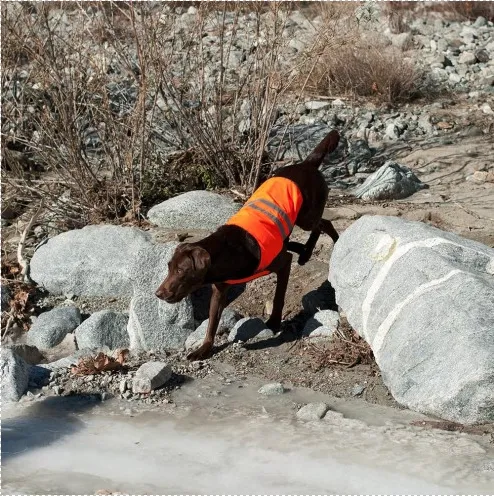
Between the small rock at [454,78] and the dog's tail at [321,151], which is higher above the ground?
the dog's tail at [321,151]

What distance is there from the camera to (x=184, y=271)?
6562 mm

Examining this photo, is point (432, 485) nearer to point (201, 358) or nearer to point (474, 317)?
point (474, 317)

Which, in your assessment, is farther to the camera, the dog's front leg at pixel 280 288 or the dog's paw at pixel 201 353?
the dog's front leg at pixel 280 288

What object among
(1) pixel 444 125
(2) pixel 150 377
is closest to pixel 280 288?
(2) pixel 150 377

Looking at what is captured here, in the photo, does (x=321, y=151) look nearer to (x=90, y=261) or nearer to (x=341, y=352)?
(x=341, y=352)

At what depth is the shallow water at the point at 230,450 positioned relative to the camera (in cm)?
502

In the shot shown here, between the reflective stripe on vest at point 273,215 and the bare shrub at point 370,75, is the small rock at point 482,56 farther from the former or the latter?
the reflective stripe on vest at point 273,215

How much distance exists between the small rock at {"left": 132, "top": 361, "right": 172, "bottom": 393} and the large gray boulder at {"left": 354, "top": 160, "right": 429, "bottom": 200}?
3757mm

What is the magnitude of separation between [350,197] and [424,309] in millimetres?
3763

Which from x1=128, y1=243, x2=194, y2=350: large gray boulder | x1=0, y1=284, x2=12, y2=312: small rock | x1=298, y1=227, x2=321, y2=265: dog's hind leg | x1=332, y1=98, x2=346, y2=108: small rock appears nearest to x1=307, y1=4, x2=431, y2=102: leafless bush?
x1=332, y1=98, x2=346, y2=108: small rock

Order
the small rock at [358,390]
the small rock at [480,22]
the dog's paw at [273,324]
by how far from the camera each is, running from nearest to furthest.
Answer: the small rock at [358,390]
the dog's paw at [273,324]
the small rock at [480,22]

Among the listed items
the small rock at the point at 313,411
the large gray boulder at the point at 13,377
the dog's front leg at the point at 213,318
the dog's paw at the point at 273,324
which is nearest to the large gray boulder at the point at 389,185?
the dog's paw at the point at 273,324

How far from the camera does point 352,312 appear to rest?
22.0 ft

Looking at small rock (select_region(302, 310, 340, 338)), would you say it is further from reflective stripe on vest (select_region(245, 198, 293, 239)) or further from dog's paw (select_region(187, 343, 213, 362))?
dog's paw (select_region(187, 343, 213, 362))
